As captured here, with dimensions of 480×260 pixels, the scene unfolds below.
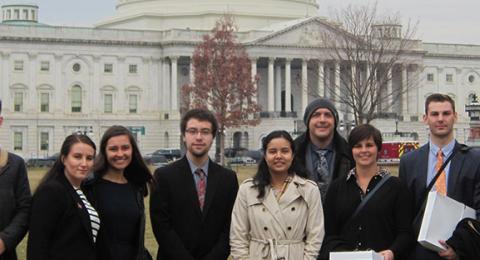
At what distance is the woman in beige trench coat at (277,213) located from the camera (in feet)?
34.1

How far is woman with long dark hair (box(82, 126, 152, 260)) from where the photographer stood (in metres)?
10.6

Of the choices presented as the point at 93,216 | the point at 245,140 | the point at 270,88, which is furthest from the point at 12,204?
the point at 270,88

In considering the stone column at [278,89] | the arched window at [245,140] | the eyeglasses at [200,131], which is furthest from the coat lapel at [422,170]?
the stone column at [278,89]

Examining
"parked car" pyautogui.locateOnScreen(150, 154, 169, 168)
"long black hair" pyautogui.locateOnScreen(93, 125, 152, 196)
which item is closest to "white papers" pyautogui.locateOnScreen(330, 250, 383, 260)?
"long black hair" pyautogui.locateOnScreen(93, 125, 152, 196)

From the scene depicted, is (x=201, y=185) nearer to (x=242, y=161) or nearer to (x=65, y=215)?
(x=65, y=215)

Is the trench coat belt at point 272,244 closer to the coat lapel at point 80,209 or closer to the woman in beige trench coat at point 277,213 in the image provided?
the woman in beige trench coat at point 277,213

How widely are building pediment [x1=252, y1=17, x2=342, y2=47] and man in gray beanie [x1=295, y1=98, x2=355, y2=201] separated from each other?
82.7 m

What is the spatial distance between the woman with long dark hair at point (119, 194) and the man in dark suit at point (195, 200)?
233 millimetres

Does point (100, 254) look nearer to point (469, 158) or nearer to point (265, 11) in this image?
point (469, 158)

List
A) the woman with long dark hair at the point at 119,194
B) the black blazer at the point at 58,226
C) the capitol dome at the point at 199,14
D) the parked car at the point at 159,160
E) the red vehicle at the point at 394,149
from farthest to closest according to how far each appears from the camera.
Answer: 1. the capitol dome at the point at 199,14
2. the red vehicle at the point at 394,149
3. the parked car at the point at 159,160
4. the woman with long dark hair at the point at 119,194
5. the black blazer at the point at 58,226

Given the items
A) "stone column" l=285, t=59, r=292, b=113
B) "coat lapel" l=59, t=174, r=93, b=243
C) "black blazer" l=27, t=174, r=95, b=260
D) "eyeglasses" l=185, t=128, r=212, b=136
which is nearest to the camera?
"black blazer" l=27, t=174, r=95, b=260

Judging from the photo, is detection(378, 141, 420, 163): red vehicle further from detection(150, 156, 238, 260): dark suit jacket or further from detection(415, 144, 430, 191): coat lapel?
detection(150, 156, 238, 260): dark suit jacket

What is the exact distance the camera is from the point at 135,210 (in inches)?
423

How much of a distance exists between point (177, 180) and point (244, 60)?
6927 centimetres
